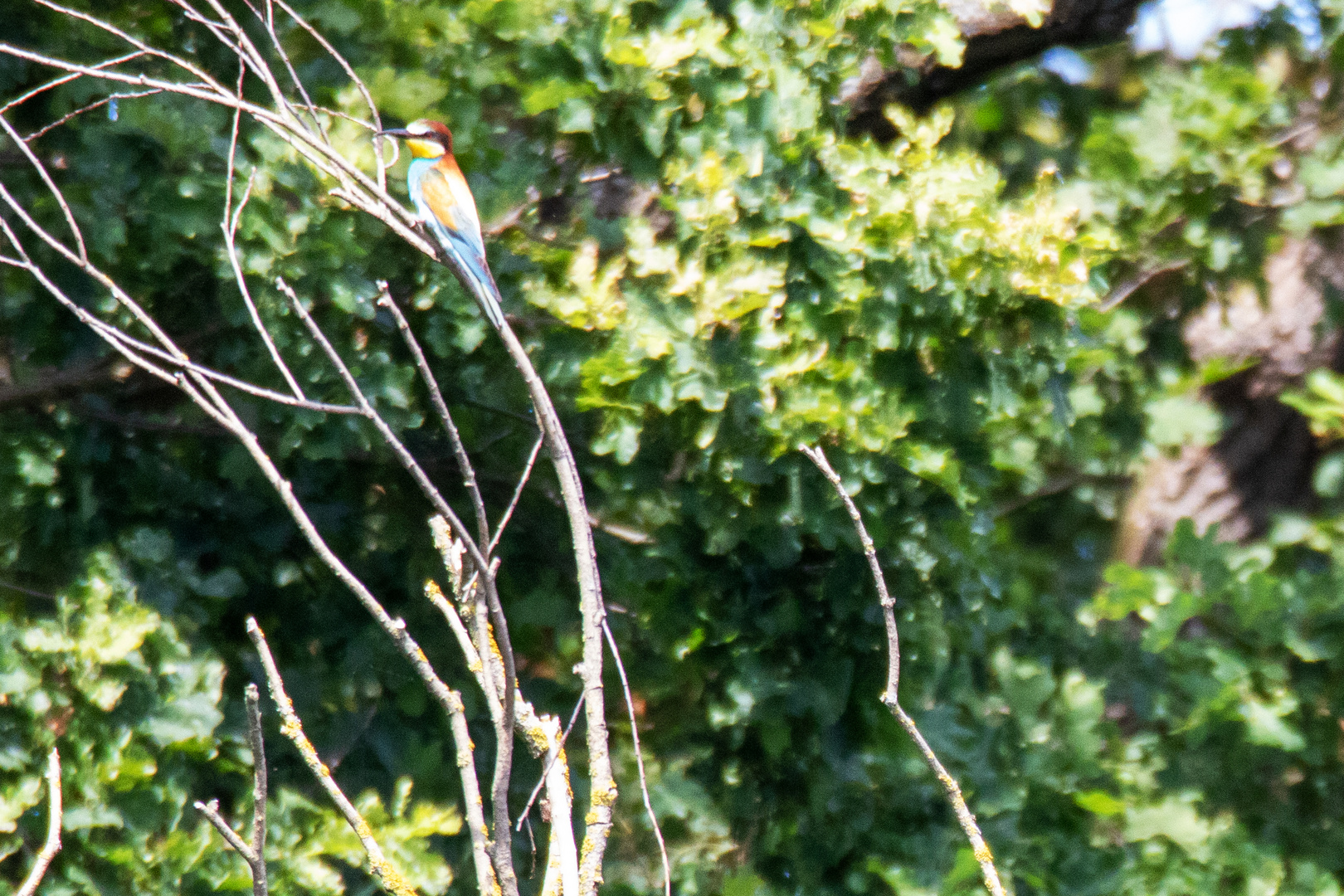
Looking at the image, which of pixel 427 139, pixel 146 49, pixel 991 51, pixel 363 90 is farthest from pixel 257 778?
pixel 991 51

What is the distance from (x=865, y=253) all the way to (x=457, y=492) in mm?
970

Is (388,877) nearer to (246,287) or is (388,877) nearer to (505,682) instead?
(505,682)

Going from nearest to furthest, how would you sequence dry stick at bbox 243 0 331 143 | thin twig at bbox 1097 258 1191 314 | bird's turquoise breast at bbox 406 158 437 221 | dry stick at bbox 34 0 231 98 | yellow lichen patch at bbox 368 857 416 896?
yellow lichen patch at bbox 368 857 416 896, dry stick at bbox 34 0 231 98, dry stick at bbox 243 0 331 143, bird's turquoise breast at bbox 406 158 437 221, thin twig at bbox 1097 258 1191 314

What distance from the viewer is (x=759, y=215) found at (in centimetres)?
224

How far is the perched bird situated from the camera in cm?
210

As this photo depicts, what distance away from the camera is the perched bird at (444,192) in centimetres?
210

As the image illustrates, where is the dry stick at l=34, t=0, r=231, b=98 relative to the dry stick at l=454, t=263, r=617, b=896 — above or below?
above

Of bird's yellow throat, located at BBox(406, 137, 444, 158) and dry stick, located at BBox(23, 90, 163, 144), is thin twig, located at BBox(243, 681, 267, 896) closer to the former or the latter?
dry stick, located at BBox(23, 90, 163, 144)

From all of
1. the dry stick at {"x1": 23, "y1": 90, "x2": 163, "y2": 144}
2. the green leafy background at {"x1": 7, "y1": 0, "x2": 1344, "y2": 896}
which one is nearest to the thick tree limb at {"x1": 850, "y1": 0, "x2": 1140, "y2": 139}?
the green leafy background at {"x1": 7, "y1": 0, "x2": 1344, "y2": 896}

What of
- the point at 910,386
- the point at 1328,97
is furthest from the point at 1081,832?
the point at 1328,97

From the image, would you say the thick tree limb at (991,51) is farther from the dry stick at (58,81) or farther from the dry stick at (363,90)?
the dry stick at (58,81)

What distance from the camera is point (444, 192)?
2123 mm

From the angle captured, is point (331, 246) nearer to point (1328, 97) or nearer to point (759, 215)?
point (759, 215)

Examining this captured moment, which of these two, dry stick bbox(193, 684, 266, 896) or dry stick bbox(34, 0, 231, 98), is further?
dry stick bbox(34, 0, 231, 98)
